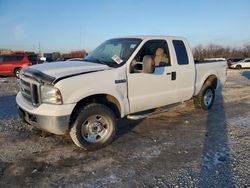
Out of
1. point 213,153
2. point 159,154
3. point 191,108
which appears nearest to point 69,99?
point 159,154

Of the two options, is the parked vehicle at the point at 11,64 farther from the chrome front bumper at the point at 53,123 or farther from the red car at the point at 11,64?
the chrome front bumper at the point at 53,123

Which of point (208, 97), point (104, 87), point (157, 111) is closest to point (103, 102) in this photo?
point (104, 87)

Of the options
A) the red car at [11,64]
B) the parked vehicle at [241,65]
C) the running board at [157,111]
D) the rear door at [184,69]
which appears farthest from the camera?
the parked vehicle at [241,65]

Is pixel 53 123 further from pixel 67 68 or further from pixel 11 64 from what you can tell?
pixel 11 64

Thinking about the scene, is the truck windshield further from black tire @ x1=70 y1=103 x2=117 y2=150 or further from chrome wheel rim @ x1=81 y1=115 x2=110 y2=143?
chrome wheel rim @ x1=81 y1=115 x2=110 y2=143

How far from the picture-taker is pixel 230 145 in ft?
17.0

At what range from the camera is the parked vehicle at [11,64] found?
65.6ft

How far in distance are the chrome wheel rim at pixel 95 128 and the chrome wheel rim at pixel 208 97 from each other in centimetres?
390

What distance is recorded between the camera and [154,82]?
580 cm

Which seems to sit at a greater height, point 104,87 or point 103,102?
point 104,87

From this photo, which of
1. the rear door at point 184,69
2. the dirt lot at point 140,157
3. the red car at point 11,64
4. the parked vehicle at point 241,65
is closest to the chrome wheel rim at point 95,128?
the dirt lot at point 140,157

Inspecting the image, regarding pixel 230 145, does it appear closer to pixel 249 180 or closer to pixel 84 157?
pixel 249 180

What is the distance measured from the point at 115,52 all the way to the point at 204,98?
3398 millimetres

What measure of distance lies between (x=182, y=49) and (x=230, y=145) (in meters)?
2.64
